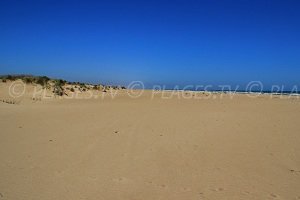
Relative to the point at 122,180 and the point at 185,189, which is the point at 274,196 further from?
the point at 122,180

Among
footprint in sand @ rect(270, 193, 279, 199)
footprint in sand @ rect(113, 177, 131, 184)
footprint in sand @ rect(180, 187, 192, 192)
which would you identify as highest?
footprint in sand @ rect(270, 193, 279, 199)

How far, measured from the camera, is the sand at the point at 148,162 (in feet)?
14.5

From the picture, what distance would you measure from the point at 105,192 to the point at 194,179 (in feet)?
4.48

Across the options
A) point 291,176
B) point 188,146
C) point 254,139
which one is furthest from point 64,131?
point 291,176

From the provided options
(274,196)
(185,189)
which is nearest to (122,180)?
(185,189)

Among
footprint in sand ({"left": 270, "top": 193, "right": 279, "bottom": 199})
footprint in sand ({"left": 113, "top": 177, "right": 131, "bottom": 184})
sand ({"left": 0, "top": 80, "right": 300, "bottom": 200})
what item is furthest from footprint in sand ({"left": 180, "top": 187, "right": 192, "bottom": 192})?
footprint in sand ({"left": 270, "top": 193, "right": 279, "bottom": 199})

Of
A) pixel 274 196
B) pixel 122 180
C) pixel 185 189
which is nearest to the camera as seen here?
pixel 274 196

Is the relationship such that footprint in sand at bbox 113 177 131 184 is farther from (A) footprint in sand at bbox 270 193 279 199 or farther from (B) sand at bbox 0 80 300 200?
(A) footprint in sand at bbox 270 193 279 199

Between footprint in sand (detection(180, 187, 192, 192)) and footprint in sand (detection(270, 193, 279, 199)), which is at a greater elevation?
footprint in sand (detection(270, 193, 279, 199))

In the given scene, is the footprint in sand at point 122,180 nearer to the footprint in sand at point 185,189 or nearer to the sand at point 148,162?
the sand at point 148,162

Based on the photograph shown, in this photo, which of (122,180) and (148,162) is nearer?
(122,180)

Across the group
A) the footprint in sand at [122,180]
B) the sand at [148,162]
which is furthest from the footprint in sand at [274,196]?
the footprint in sand at [122,180]

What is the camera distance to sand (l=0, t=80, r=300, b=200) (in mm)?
4422

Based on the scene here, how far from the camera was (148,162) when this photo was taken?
5.81 m
